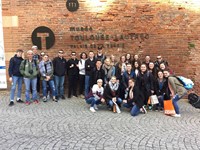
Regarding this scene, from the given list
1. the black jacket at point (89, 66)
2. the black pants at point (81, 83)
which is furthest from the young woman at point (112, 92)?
the black pants at point (81, 83)

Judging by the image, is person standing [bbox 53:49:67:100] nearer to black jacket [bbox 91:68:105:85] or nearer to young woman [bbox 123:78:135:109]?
black jacket [bbox 91:68:105:85]

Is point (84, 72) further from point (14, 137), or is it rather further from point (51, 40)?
point (14, 137)

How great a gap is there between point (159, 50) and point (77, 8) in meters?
3.39

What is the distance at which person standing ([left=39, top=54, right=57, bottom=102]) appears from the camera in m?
8.86

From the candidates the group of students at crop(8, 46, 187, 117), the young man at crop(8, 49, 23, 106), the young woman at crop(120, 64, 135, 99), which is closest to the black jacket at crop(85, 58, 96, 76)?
the group of students at crop(8, 46, 187, 117)

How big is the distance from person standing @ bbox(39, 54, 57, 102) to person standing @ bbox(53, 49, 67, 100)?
0.24 metres

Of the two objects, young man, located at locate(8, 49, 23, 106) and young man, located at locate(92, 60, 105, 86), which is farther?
young man, located at locate(92, 60, 105, 86)

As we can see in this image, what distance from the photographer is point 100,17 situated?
993cm

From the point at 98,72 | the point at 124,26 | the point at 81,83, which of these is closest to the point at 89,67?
the point at 98,72

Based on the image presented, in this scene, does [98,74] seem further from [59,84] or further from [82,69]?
[59,84]

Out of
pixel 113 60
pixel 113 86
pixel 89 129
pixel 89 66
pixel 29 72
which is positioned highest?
pixel 113 60

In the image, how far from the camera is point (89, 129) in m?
6.35

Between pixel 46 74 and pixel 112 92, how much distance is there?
233 centimetres

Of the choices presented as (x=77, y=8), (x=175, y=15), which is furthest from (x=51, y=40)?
(x=175, y=15)
